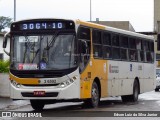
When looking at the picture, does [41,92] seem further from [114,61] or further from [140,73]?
[140,73]

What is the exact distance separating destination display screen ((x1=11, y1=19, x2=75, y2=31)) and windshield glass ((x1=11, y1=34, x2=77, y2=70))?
0.29 metres

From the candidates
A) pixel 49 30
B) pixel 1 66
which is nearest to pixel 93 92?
pixel 49 30

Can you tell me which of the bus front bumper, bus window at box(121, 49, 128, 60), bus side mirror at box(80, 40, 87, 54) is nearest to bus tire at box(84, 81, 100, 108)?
the bus front bumper

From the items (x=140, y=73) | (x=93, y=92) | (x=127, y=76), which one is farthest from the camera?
(x=140, y=73)

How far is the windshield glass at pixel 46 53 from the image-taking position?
57.4 feet

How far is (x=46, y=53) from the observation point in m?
17.6

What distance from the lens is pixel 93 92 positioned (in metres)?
19.1

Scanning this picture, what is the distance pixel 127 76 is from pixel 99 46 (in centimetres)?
409

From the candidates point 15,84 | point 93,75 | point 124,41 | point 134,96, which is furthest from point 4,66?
point 15,84

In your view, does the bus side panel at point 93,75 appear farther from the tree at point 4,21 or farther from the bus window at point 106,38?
the tree at point 4,21

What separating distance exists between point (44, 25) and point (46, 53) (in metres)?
1.01

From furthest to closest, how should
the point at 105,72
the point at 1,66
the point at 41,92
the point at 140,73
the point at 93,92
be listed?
the point at 1,66 → the point at 140,73 → the point at 105,72 → the point at 93,92 → the point at 41,92

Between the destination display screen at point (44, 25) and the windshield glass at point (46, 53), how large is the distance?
0.29 meters

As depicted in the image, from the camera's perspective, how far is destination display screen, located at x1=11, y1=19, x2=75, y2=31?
1775cm
